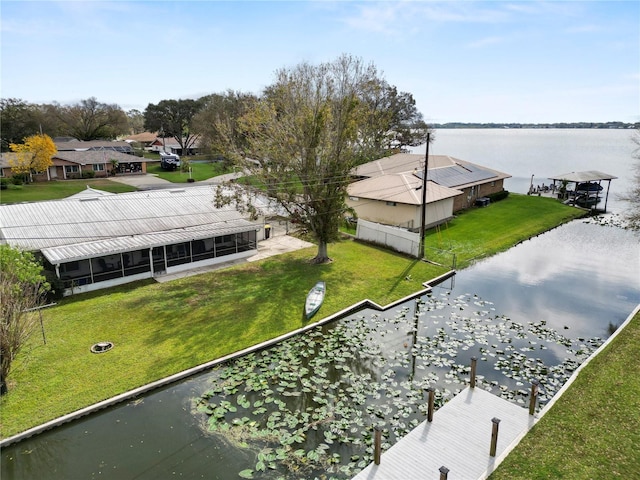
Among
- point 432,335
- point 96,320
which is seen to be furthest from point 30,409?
point 432,335

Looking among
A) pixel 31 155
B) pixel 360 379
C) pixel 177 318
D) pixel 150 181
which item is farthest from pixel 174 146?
pixel 360 379

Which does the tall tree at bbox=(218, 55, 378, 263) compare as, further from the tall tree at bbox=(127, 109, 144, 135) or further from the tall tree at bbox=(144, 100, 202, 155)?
the tall tree at bbox=(127, 109, 144, 135)

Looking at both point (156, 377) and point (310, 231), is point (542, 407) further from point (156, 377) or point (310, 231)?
point (310, 231)

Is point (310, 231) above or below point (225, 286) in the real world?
above

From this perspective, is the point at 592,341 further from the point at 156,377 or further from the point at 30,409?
the point at 30,409

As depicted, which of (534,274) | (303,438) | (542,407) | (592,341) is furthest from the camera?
(534,274)

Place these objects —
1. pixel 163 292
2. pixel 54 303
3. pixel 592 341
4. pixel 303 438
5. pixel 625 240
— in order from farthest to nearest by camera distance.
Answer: pixel 625 240, pixel 163 292, pixel 54 303, pixel 592 341, pixel 303 438

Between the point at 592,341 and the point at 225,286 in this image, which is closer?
the point at 592,341

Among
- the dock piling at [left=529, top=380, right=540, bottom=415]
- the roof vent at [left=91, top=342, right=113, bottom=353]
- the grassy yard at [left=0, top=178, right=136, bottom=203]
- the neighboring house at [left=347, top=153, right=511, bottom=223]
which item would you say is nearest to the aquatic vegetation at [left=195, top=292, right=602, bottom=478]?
the dock piling at [left=529, top=380, right=540, bottom=415]
